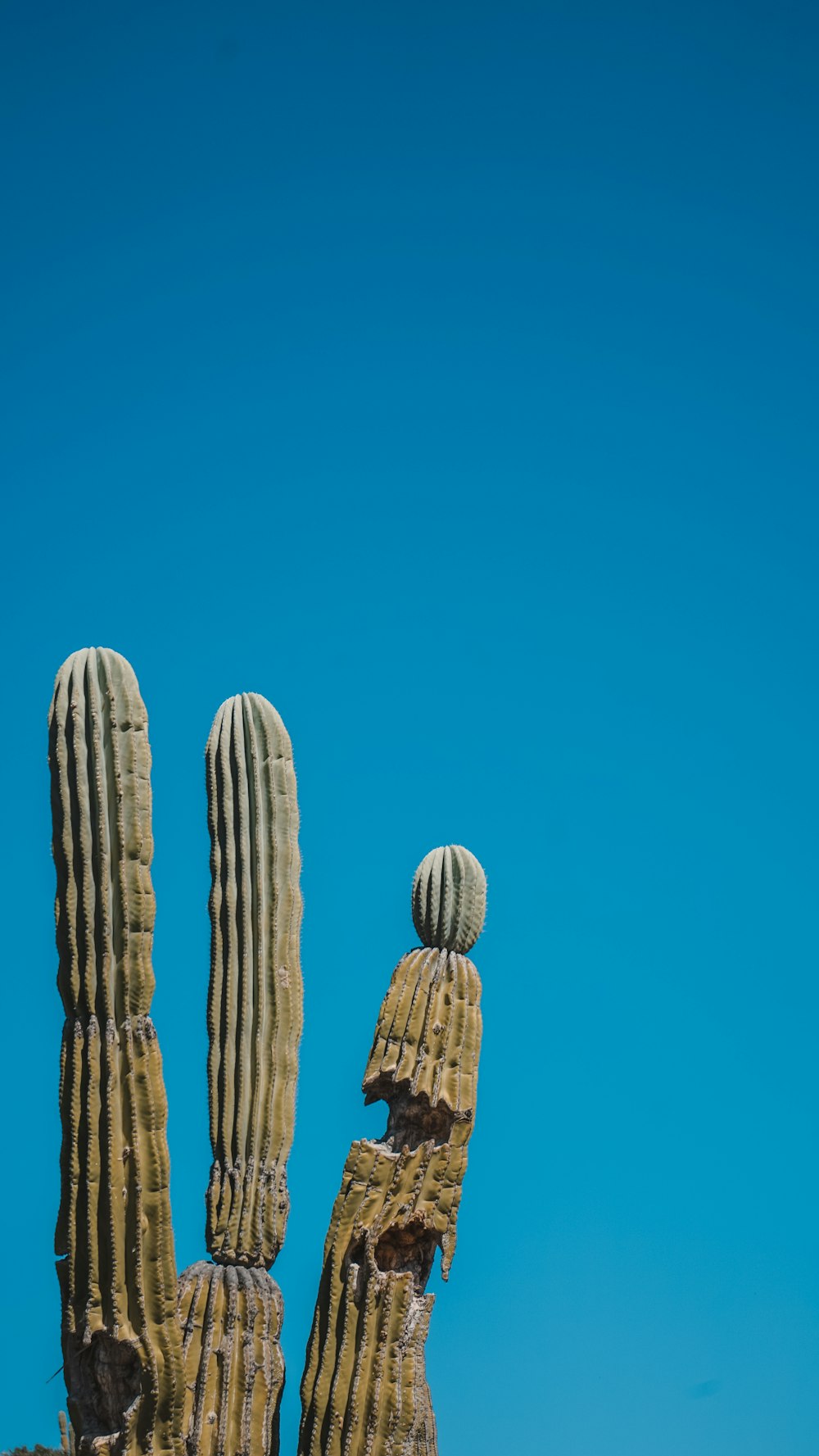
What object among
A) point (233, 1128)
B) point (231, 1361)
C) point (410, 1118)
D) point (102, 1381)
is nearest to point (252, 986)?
point (233, 1128)

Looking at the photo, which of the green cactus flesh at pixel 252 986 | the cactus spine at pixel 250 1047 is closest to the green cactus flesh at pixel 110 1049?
the cactus spine at pixel 250 1047

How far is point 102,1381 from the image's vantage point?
6387mm

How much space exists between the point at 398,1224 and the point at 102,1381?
152cm

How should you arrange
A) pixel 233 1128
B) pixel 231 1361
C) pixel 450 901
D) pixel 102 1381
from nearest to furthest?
pixel 102 1381
pixel 231 1361
pixel 233 1128
pixel 450 901

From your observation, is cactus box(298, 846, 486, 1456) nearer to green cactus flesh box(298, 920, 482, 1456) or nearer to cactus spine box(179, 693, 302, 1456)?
green cactus flesh box(298, 920, 482, 1456)

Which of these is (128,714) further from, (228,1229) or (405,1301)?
(405,1301)

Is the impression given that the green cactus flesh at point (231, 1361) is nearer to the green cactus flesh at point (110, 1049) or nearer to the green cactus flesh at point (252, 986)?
the green cactus flesh at point (252, 986)

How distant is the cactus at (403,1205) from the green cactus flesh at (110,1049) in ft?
3.67

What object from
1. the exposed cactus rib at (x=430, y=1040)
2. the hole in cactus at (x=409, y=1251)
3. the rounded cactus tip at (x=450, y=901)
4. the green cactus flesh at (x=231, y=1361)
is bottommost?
the green cactus flesh at (x=231, y=1361)

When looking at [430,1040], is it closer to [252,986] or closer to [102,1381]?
[252,986]

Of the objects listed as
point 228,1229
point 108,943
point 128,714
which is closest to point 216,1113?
point 228,1229

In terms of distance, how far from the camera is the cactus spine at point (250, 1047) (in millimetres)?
7145

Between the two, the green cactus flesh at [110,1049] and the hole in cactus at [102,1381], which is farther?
the hole in cactus at [102,1381]

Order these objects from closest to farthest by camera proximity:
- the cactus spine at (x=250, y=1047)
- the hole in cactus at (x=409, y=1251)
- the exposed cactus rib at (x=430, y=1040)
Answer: the cactus spine at (x=250, y=1047) → the hole in cactus at (x=409, y=1251) → the exposed cactus rib at (x=430, y=1040)
